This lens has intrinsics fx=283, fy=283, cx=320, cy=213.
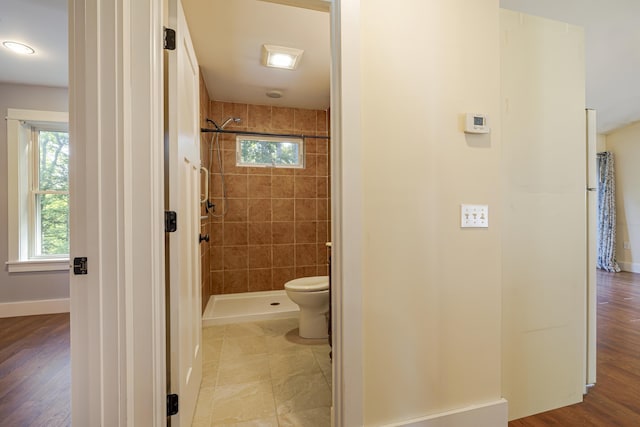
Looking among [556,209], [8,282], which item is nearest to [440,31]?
[556,209]

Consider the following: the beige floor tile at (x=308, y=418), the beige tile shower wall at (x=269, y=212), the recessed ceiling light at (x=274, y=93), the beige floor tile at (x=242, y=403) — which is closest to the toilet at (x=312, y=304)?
the beige floor tile at (x=242, y=403)

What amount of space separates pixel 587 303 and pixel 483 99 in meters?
1.39

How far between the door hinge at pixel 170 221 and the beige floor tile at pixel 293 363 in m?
1.27

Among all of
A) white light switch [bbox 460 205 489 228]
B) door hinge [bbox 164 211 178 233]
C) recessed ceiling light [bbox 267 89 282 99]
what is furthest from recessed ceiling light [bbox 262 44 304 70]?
white light switch [bbox 460 205 489 228]

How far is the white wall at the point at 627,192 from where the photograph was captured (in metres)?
4.83

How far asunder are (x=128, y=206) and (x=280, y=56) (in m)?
1.89

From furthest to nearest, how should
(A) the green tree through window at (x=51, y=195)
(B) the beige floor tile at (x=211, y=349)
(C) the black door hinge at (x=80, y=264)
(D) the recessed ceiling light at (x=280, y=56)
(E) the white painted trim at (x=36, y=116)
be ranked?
(A) the green tree through window at (x=51, y=195) → (E) the white painted trim at (x=36, y=116) → (D) the recessed ceiling light at (x=280, y=56) → (B) the beige floor tile at (x=211, y=349) → (C) the black door hinge at (x=80, y=264)

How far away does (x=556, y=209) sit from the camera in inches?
62.6

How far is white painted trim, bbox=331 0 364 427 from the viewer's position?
120 centimetres

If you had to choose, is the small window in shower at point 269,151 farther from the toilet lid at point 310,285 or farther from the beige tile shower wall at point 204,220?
the toilet lid at point 310,285

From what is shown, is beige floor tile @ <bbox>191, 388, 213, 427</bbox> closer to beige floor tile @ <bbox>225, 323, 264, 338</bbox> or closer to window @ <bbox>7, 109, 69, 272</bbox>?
beige floor tile @ <bbox>225, 323, 264, 338</bbox>

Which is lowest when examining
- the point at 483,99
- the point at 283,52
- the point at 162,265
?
the point at 162,265

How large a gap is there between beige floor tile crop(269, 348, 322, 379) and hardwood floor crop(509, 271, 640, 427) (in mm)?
1204

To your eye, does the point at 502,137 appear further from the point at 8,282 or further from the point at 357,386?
→ the point at 8,282
